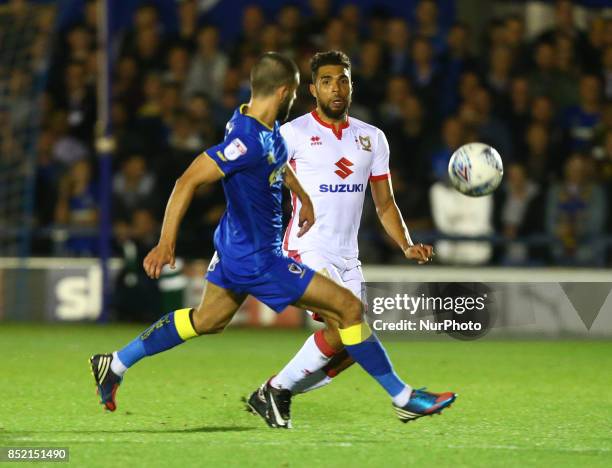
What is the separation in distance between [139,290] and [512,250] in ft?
12.1

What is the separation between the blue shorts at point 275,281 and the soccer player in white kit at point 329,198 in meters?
0.49

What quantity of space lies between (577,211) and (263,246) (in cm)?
698

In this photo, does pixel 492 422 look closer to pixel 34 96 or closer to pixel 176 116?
pixel 176 116

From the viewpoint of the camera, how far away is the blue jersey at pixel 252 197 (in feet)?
21.2

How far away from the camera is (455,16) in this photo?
15.9 m

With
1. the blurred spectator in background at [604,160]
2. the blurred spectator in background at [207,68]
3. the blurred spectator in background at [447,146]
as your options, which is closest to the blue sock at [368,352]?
the blurred spectator in background at [447,146]

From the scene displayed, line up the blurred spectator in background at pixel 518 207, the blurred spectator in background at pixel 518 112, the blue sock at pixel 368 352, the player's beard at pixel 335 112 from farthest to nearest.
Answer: the blurred spectator in background at pixel 518 112
the blurred spectator in background at pixel 518 207
the player's beard at pixel 335 112
the blue sock at pixel 368 352

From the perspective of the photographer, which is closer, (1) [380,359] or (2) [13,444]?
(2) [13,444]

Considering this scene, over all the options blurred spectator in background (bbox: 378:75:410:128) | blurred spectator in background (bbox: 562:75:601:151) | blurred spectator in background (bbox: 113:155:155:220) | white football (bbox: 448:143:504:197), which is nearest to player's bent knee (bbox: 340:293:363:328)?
white football (bbox: 448:143:504:197)

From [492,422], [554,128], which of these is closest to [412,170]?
[554,128]

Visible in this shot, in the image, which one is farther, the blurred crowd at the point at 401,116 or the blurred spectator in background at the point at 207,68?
the blurred spectator in background at the point at 207,68

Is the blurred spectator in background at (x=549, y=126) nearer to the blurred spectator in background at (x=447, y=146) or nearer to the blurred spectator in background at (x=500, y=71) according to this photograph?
the blurred spectator in background at (x=500, y=71)

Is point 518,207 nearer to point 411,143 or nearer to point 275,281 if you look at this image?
point 411,143

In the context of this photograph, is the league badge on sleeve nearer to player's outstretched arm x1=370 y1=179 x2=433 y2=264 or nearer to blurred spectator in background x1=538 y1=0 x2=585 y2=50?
player's outstretched arm x1=370 y1=179 x2=433 y2=264
